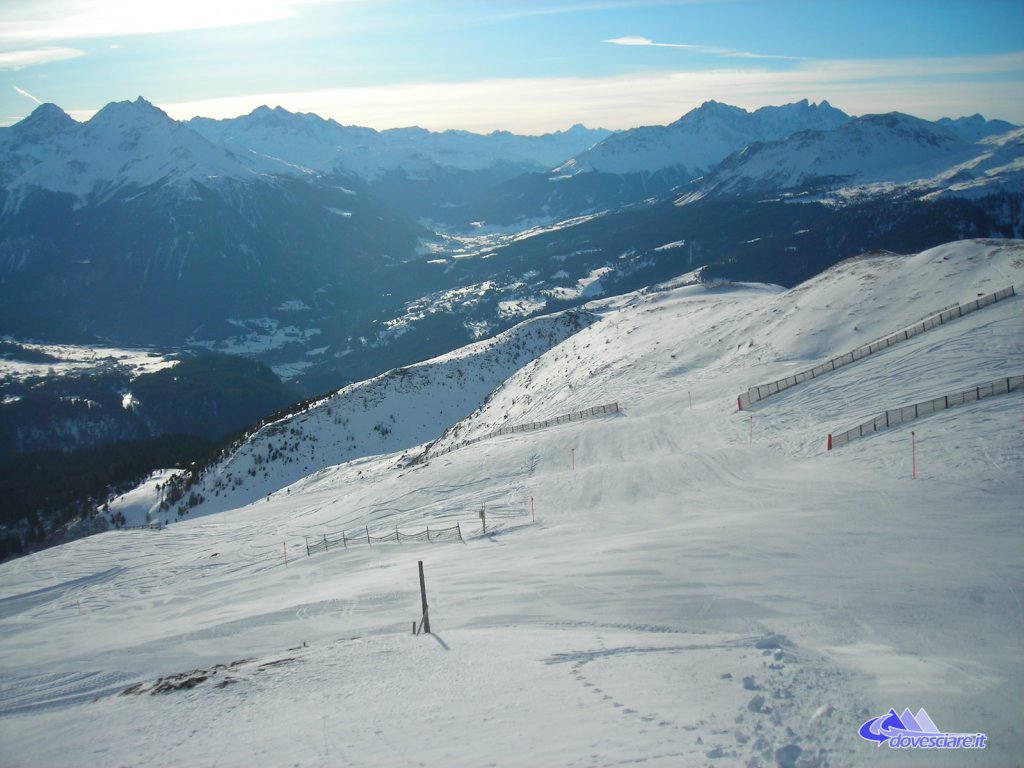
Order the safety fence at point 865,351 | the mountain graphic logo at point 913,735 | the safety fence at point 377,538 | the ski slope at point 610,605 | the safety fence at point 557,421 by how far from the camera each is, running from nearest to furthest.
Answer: the mountain graphic logo at point 913,735 < the ski slope at point 610,605 < the safety fence at point 377,538 < the safety fence at point 865,351 < the safety fence at point 557,421

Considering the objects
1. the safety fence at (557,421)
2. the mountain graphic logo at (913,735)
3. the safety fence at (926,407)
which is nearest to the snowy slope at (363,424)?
the safety fence at (557,421)

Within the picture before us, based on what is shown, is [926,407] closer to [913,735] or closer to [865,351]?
[865,351]

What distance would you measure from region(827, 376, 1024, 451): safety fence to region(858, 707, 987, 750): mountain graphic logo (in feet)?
63.4

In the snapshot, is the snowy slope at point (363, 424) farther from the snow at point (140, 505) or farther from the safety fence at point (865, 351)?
the safety fence at point (865, 351)

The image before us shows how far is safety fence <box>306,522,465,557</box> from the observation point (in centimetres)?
2881

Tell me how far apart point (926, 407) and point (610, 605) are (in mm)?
18540

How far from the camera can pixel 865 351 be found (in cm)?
3753

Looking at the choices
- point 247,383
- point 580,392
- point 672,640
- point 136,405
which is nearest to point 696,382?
point 580,392

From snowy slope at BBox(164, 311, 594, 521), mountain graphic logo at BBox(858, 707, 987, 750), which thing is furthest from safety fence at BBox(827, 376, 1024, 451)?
snowy slope at BBox(164, 311, 594, 521)

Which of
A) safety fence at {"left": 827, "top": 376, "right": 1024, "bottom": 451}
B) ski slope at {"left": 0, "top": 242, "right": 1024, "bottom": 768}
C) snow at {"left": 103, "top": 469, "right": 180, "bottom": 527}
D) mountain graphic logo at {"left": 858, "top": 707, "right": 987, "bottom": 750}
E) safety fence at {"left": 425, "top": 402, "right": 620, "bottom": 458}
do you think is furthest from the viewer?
snow at {"left": 103, "top": 469, "right": 180, "bottom": 527}

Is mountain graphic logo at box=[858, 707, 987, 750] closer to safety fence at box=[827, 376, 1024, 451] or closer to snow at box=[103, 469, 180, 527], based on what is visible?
safety fence at box=[827, 376, 1024, 451]

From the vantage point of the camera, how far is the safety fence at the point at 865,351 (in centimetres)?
3712

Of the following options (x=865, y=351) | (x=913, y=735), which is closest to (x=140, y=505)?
(x=865, y=351)

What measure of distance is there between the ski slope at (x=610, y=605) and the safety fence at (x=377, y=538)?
885mm
